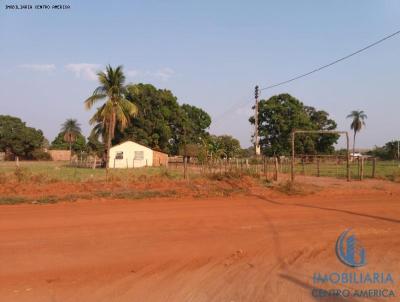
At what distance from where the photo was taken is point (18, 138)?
64.1m

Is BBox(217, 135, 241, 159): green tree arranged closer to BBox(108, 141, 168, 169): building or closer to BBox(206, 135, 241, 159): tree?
BBox(206, 135, 241, 159): tree

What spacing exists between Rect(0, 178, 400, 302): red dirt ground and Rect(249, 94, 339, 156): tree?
1931 inches

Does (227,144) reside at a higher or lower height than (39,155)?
higher

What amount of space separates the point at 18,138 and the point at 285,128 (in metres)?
44.2

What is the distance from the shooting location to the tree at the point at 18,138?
64000 mm

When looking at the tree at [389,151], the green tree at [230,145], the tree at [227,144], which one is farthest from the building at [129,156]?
the tree at [389,151]

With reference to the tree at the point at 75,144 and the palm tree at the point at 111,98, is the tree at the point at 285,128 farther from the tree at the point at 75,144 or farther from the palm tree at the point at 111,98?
the tree at the point at 75,144

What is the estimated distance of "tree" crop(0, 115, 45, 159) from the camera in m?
64.0

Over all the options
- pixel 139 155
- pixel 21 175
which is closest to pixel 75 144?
pixel 139 155

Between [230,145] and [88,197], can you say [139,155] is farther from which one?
[88,197]

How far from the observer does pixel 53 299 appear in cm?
441

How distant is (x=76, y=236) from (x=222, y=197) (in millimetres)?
7070

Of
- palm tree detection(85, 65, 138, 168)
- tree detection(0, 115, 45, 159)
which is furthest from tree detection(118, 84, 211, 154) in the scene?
tree detection(0, 115, 45, 159)

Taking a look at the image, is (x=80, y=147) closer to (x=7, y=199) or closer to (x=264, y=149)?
(x=264, y=149)
